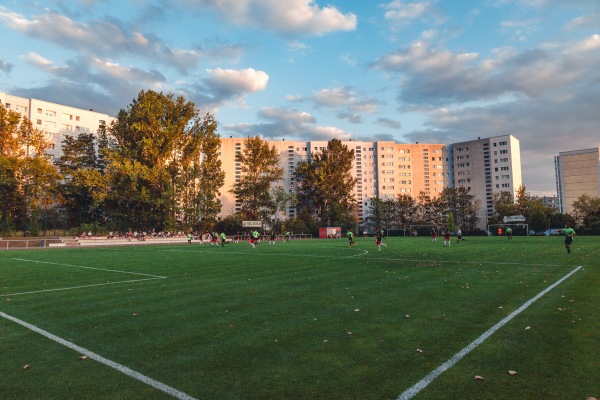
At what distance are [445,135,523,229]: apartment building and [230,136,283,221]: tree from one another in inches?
3073

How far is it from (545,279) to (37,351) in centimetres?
1422

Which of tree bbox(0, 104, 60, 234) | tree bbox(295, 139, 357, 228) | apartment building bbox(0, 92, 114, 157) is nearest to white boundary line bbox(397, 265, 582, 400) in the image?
tree bbox(0, 104, 60, 234)

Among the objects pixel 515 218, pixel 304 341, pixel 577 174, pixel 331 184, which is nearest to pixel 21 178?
pixel 331 184

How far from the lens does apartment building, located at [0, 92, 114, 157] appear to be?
258ft

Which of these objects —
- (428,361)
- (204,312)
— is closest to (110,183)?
(204,312)

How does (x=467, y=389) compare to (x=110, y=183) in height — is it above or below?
below

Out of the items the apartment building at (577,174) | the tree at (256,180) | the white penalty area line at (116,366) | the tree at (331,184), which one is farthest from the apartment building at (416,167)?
the white penalty area line at (116,366)

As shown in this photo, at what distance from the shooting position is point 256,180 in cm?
7775

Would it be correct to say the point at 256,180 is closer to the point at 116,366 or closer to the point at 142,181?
the point at 142,181

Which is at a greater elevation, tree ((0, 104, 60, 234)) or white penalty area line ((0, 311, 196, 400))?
tree ((0, 104, 60, 234))

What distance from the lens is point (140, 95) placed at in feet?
202

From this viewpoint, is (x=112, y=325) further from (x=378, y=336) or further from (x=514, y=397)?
(x=514, y=397)

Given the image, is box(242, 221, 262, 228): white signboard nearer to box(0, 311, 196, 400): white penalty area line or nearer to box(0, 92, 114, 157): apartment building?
box(0, 92, 114, 157): apartment building

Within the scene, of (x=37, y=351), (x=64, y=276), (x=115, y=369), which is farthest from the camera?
(x=64, y=276)
